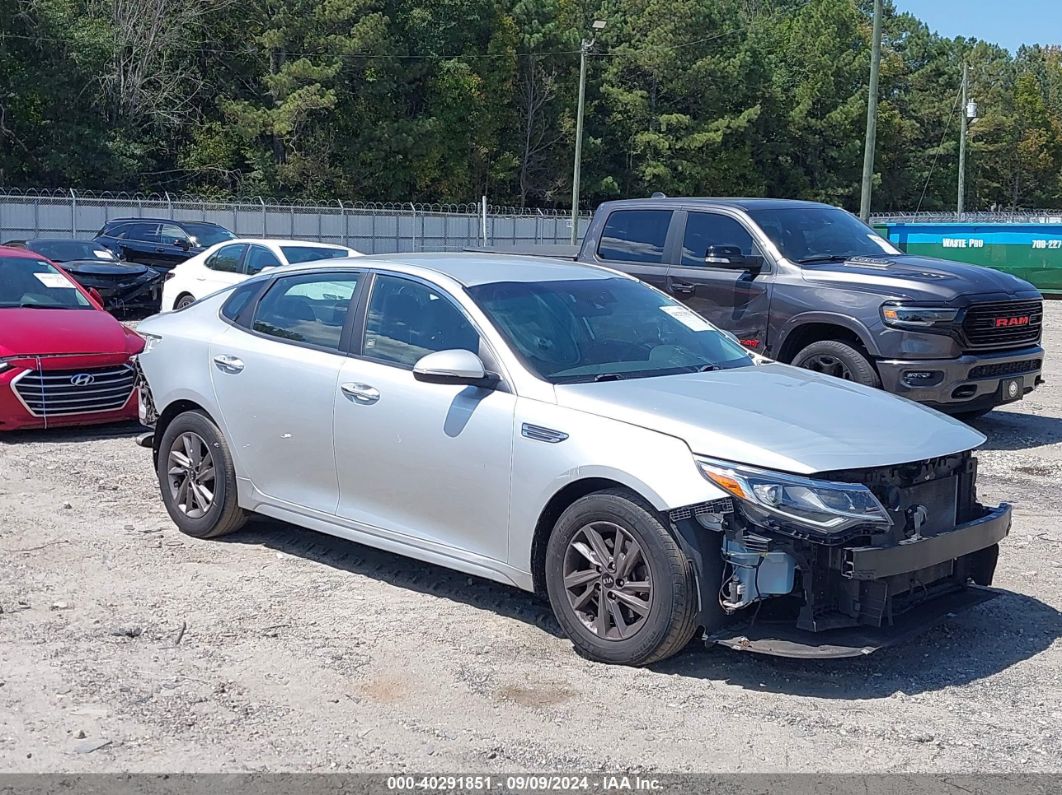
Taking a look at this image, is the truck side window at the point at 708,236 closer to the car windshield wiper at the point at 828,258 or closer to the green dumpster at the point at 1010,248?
the car windshield wiper at the point at 828,258

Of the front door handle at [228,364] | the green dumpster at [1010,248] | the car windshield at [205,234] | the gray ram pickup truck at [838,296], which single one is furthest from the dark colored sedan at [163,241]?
the front door handle at [228,364]

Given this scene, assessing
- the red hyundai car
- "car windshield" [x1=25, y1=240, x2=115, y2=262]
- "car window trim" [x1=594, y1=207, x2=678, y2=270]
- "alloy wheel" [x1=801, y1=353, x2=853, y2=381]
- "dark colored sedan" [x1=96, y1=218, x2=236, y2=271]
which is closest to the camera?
the red hyundai car

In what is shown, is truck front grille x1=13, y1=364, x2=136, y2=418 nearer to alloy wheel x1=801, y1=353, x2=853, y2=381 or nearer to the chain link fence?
alloy wheel x1=801, y1=353, x2=853, y2=381

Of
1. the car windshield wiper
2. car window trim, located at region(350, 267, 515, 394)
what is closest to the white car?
the car windshield wiper

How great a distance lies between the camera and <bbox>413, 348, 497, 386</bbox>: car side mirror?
18.4 feet

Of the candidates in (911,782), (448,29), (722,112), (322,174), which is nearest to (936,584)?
(911,782)

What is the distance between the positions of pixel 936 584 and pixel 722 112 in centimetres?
7386

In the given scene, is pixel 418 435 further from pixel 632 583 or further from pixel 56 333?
pixel 56 333

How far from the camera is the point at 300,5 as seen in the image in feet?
187

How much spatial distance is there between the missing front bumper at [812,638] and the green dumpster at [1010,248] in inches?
948

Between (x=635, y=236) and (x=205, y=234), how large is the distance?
53.1 feet

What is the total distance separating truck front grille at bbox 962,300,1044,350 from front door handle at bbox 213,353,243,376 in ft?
20.1

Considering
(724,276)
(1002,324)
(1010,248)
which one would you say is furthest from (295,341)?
(1010,248)

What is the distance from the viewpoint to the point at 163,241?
2581 cm
